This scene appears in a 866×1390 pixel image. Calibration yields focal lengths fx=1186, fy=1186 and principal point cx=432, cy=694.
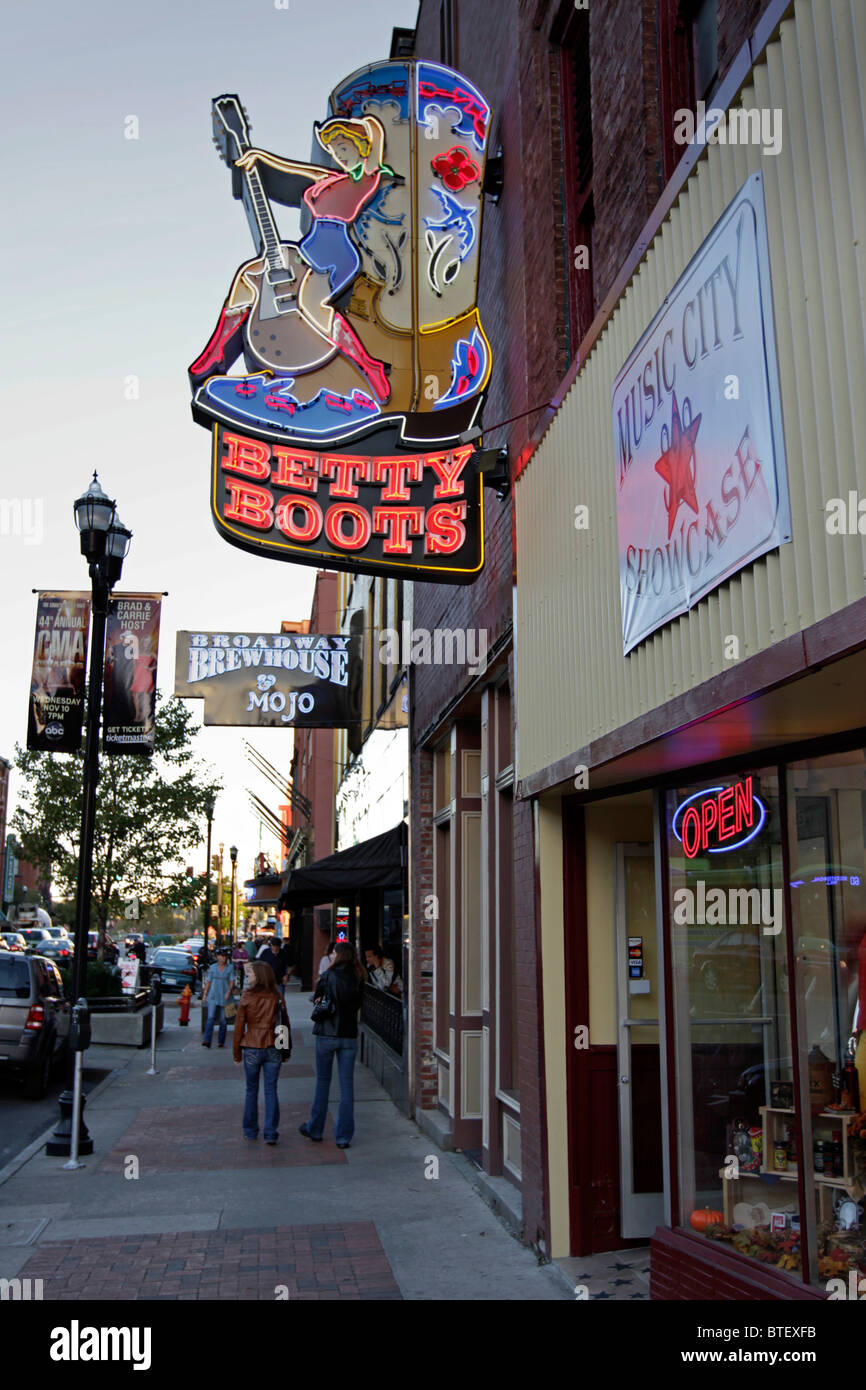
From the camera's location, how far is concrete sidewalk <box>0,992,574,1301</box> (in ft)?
21.8

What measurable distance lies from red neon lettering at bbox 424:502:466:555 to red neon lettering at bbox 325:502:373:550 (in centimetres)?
43

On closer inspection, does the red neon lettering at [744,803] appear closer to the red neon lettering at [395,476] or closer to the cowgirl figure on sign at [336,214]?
the red neon lettering at [395,476]

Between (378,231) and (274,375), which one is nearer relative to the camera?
(274,375)

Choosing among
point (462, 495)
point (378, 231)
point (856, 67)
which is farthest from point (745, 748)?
point (378, 231)

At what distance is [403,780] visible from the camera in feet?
45.4

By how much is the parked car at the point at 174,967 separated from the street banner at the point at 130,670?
19.6 m

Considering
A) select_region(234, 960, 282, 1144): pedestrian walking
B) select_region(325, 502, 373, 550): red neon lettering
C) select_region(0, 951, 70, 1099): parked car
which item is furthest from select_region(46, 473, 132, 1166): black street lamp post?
select_region(325, 502, 373, 550): red neon lettering

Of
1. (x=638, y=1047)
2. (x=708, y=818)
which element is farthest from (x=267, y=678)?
(x=708, y=818)

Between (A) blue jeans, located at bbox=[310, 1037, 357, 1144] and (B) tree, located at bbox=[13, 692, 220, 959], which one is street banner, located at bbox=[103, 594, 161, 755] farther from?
(B) tree, located at bbox=[13, 692, 220, 959]

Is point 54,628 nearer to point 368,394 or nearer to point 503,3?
point 368,394

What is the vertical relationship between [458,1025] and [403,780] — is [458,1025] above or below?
below

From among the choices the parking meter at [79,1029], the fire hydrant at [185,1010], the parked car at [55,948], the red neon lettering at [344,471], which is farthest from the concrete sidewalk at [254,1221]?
the parked car at [55,948]

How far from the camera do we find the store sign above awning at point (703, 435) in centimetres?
418
